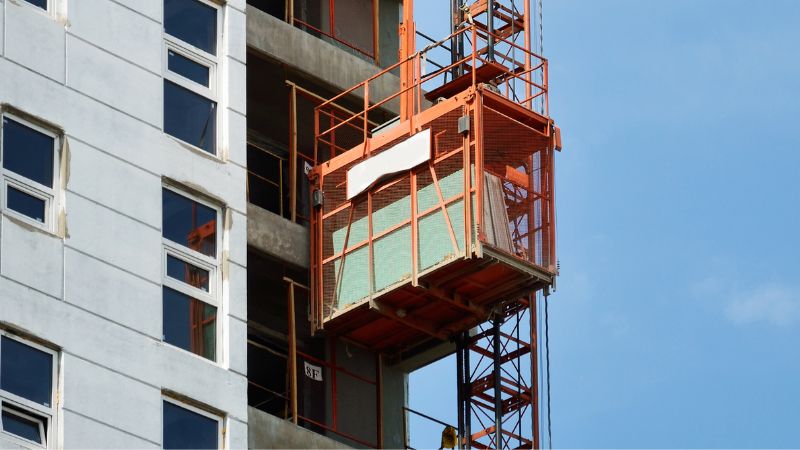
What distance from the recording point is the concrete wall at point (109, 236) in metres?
51.1

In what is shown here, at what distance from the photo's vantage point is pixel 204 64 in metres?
58.2

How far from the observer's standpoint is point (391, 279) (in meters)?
62.2

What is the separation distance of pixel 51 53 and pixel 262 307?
13702 millimetres

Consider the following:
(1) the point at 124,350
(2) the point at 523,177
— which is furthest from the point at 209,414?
(2) the point at 523,177

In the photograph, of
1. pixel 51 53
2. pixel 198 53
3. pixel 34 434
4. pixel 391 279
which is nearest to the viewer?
pixel 34 434

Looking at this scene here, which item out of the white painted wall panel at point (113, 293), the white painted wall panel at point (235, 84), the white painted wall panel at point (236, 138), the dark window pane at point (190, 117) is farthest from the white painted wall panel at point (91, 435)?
the white painted wall panel at point (235, 84)

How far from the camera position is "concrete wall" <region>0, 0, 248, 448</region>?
51062mm

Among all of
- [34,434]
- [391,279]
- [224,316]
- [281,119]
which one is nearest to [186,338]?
[224,316]

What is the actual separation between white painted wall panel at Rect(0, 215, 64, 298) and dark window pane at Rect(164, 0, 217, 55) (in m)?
7.46

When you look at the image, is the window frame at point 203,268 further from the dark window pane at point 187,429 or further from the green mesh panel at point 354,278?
the green mesh panel at point 354,278

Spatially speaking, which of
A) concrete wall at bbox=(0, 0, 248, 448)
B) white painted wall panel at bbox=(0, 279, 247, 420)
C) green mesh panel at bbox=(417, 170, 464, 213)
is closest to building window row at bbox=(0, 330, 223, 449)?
concrete wall at bbox=(0, 0, 248, 448)

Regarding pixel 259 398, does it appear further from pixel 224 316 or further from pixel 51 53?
pixel 51 53

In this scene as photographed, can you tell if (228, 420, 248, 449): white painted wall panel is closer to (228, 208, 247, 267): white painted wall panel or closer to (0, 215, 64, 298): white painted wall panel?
(228, 208, 247, 267): white painted wall panel

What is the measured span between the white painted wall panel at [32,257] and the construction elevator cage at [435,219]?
473 inches
